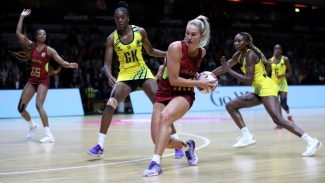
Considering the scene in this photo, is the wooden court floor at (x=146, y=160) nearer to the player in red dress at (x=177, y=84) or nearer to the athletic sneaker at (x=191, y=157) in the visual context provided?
the athletic sneaker at (x=191, y=157)

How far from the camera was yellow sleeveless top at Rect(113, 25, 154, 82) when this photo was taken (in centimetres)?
802

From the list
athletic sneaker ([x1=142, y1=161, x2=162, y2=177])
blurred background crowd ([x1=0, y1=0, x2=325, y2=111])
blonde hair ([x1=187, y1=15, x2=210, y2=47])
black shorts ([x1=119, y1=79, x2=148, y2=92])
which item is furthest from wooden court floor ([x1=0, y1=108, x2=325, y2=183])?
blurred background crowd ([x1=0, y1=0, x2=325, y2=111])

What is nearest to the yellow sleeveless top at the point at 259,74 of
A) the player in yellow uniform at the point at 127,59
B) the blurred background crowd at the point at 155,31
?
the player in yellow uniform at the point at 127,59

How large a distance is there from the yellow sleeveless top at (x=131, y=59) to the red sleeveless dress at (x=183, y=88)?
141 cm

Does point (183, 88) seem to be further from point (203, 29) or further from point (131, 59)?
point (131, 59)

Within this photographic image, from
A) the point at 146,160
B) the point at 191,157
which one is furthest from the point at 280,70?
the point at 191,157

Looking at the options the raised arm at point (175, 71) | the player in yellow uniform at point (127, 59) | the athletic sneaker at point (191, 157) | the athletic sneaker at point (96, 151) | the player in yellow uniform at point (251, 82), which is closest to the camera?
the raised arm at point (175, 71)

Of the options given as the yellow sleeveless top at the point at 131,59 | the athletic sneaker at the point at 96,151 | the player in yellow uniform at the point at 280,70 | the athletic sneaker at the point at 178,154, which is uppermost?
the yellow sleeveless top at the point at 131,59

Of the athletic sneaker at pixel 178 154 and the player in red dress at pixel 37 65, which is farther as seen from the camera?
the player in red dress at pixel 37 65

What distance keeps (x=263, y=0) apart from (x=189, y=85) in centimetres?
2317

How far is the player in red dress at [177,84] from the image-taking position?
20.4 feet

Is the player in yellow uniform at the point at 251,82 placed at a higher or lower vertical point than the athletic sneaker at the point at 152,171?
higher

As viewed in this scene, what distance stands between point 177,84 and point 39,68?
16.7 feet

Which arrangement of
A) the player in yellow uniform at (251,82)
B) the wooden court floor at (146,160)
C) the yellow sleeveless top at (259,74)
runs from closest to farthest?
the wooden court floor at (146,160)
the player in yellow uniform at (251,82)
the yellow sleeveless top at (259,74)
